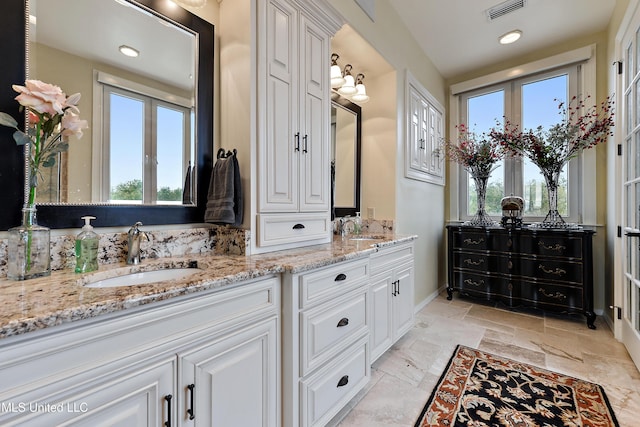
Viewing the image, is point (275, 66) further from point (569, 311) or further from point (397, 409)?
point (569, 311)

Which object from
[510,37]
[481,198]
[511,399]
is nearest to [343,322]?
[511,399]

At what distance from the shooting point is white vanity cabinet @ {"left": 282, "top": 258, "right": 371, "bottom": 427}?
4.07 ft

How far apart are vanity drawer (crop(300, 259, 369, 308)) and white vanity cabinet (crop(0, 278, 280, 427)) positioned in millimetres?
144

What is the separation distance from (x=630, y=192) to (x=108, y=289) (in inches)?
126

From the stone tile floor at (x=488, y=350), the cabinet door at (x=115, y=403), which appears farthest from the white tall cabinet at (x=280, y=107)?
the stone tile floor at (x=488, y=350)

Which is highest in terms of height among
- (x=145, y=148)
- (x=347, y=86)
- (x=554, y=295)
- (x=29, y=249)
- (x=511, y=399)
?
(x=347, y=86)

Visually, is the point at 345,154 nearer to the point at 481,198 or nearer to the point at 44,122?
the point at 481,198

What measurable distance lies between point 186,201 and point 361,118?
2029 millimetres

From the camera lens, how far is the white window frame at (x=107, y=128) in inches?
47.8

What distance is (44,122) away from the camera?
Result: 1009 mm

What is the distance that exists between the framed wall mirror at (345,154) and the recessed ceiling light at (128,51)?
5.09 feet

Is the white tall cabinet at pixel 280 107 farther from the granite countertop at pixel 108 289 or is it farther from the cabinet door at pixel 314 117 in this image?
the granite countertop at pixel 108 289

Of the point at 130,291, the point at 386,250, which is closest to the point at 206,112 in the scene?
the point at 130,291

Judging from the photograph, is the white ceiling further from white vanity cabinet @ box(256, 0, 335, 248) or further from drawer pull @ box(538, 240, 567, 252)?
drawer pull @ box(538, 240, 567, 252)
